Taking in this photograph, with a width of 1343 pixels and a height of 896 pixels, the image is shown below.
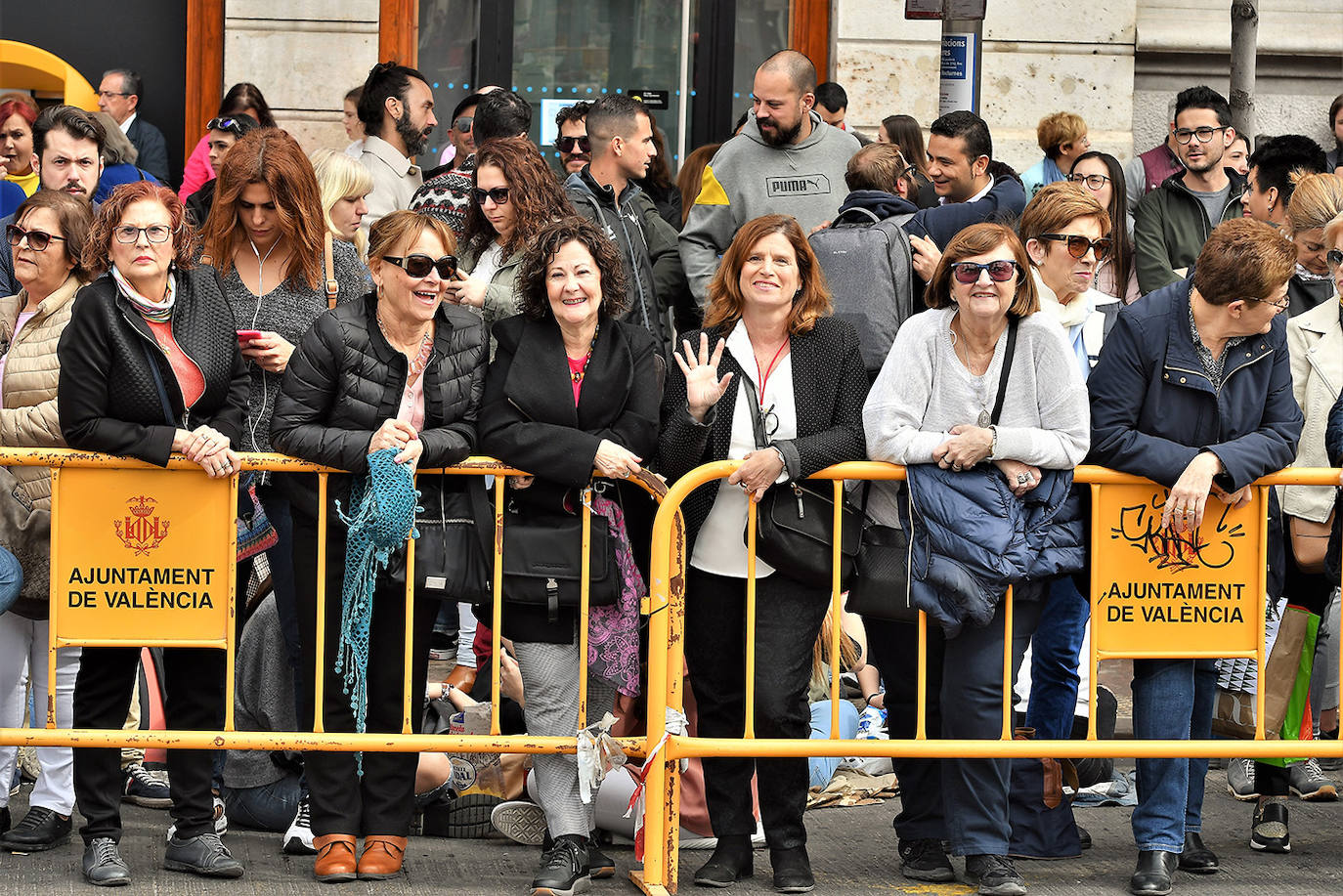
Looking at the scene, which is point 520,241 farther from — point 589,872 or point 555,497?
point 589,872

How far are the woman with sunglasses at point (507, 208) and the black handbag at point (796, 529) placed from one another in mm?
1274

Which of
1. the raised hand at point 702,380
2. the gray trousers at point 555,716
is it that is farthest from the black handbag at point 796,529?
the gray trousers at point 555,716

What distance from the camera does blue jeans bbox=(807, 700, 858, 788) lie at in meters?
7.05

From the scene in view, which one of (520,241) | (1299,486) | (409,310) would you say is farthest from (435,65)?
(1299,486)

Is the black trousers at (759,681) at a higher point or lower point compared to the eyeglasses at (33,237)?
lower

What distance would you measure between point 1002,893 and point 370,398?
2.64 metres

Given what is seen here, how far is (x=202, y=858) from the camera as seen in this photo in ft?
19.2

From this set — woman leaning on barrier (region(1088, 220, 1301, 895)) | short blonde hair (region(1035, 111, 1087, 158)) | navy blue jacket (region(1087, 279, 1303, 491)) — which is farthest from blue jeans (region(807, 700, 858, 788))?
short blonde hair (region(1035, 111, 1087, 158))

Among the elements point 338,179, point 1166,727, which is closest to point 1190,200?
point 1166,727

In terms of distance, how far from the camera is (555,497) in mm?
5887

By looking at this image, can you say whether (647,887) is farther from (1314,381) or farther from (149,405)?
(1314,381)

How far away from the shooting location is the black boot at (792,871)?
5859mm

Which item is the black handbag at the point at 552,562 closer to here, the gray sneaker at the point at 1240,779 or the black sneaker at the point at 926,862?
the black sneaker at the point at 926,862

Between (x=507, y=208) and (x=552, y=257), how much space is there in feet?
2.95
